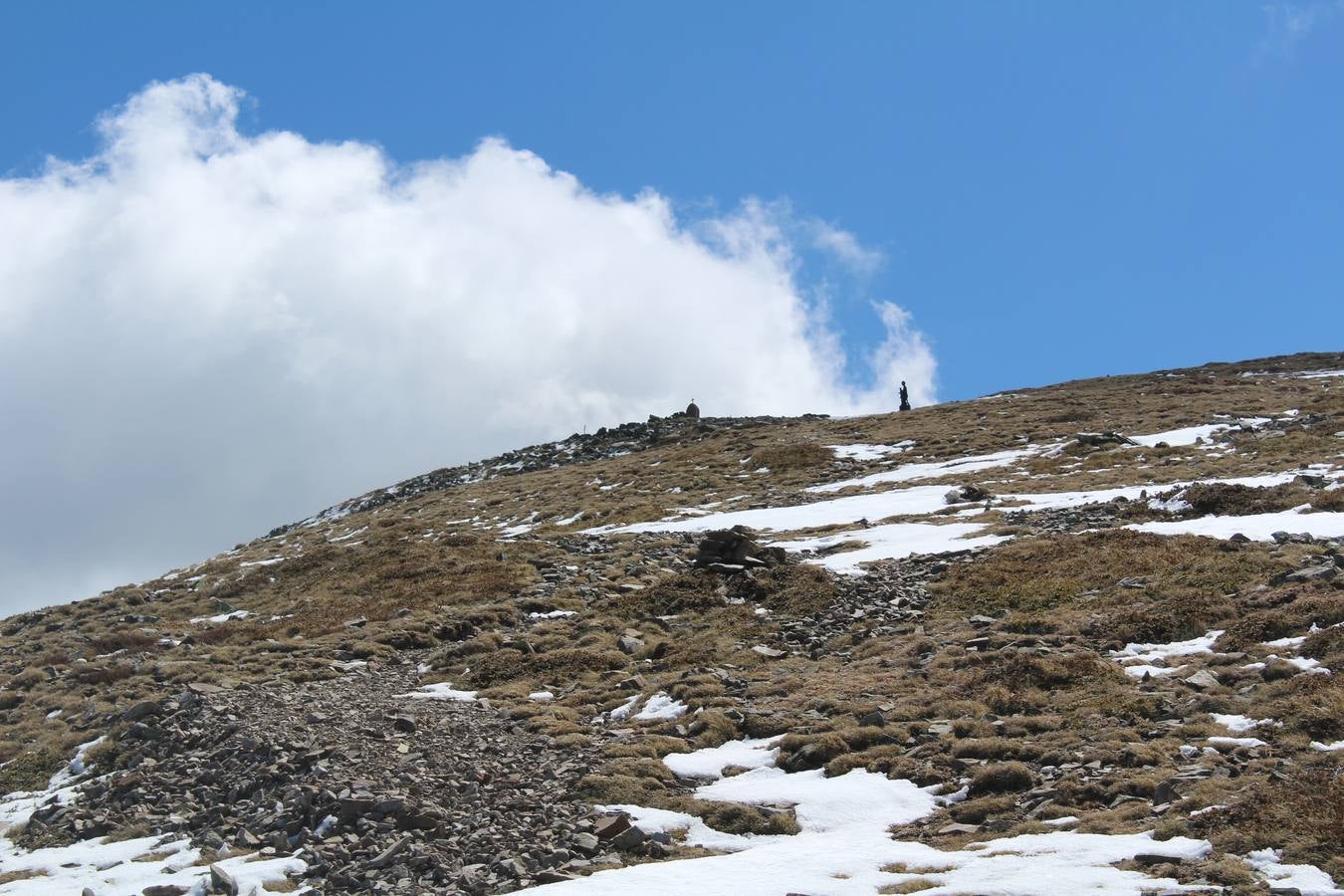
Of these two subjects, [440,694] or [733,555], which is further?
[733,555]

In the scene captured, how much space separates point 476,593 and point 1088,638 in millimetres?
16407

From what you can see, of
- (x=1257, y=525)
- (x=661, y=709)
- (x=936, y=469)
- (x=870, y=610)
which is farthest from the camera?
(x=936, y=469)

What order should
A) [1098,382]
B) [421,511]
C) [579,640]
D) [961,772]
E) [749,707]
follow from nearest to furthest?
[961,772] < [749,707] < [579,640] < [421,511] < [1098,382]

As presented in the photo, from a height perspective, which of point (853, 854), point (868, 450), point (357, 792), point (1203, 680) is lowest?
point (853, 854)

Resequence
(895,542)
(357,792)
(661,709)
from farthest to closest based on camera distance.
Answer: (895,542) < (661,709) < (357,792)

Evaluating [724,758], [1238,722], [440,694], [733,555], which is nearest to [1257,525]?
[1238,722]

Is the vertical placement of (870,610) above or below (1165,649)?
above

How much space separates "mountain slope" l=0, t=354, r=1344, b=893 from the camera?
36.4 feet

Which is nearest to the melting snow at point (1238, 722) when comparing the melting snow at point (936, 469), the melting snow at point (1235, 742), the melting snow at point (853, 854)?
the melting snow at point (1235, 742)

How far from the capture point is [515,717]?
17469mm

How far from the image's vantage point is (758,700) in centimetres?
1698

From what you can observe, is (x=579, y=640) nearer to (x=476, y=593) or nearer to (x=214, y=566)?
(x=476, y=593)

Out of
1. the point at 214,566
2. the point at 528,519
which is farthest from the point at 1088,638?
the point at 214,566

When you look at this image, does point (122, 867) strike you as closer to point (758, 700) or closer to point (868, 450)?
point (758, 700)
